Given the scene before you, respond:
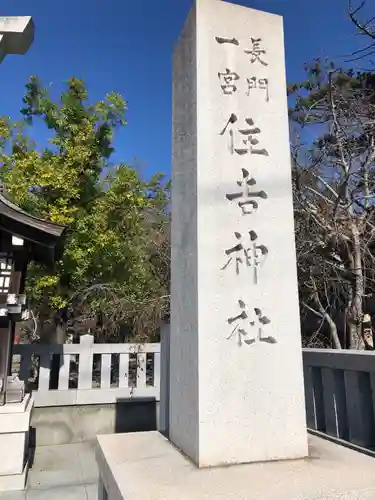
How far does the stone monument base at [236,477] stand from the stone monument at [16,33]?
13.8 ft

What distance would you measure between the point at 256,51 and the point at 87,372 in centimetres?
540

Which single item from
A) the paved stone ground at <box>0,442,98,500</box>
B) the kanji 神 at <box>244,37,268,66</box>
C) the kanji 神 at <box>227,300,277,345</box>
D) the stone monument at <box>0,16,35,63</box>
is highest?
the stone monument at <box>0,16,35,63</box>

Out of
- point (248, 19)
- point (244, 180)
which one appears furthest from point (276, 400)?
point (248, 19)

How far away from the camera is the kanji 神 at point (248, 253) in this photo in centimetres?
249

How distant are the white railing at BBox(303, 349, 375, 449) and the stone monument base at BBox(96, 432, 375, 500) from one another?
65 cm

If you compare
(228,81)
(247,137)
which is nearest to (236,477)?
(247,137)

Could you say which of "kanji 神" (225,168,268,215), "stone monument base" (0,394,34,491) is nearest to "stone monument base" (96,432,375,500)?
"kanji 神" (225,168,268,215)

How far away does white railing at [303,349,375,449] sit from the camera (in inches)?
120

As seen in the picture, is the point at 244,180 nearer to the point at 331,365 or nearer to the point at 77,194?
the point at 331,365

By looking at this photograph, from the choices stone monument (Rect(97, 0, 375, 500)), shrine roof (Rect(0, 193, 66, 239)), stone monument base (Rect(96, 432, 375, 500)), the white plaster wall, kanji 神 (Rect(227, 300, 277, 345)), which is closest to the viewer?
stone monument base (Rect(96, 432, 375, 500))

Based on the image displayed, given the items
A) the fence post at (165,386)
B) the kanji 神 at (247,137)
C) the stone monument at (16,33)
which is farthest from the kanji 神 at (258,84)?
the stone monument at (16,33)

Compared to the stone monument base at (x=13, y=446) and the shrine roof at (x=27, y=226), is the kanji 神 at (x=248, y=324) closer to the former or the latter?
the shrine roof at (x=27, y=226)

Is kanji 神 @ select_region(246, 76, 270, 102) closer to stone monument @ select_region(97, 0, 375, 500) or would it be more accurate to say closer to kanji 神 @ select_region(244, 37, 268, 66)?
stone monument @ select_region(97, 0, 375, 500)

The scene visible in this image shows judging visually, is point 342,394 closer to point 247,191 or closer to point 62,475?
point 247,191
